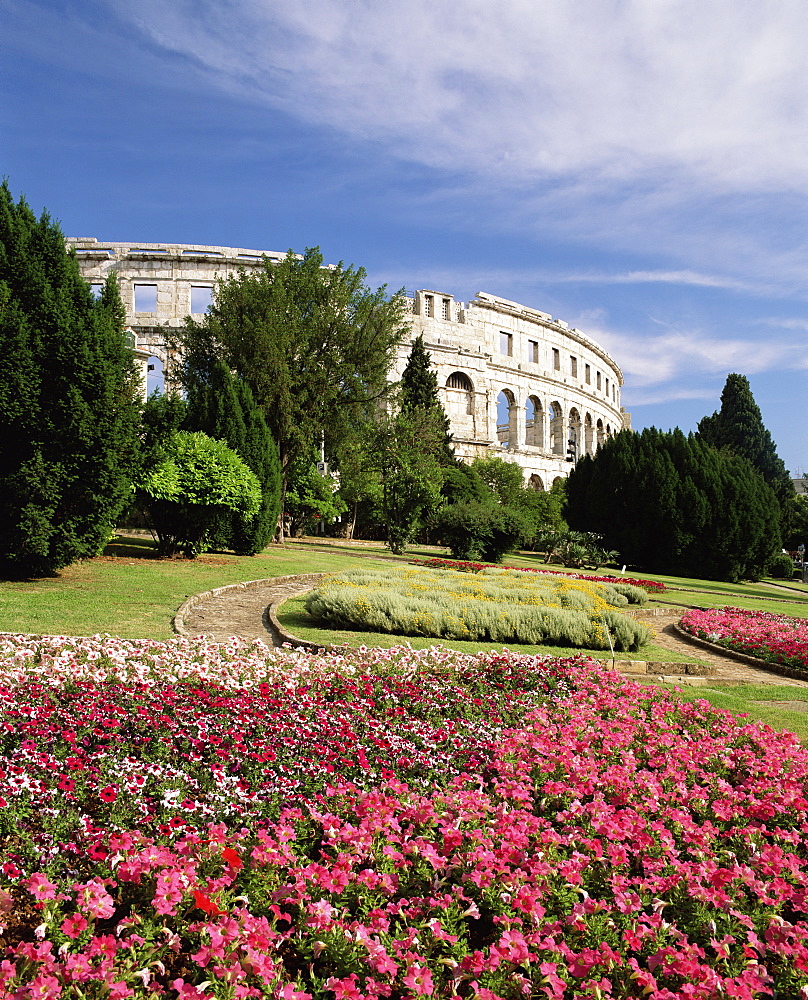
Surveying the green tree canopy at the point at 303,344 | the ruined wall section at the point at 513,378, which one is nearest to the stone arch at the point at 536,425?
the ruined wall section at the point at 513,378

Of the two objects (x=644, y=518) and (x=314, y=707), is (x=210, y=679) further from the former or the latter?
(x=644, y=518)

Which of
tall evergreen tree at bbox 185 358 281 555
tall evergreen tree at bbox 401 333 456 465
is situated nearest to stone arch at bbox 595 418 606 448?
tall evergreen tree at bbox 401 333 456 465

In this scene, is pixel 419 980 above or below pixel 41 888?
below

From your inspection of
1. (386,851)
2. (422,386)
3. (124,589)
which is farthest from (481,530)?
(422,386)

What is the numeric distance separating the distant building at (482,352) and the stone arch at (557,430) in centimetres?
10

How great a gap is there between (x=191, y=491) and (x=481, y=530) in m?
10.9

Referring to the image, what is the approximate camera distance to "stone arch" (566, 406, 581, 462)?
62.5 m

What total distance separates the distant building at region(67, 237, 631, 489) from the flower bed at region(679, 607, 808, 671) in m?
31.9

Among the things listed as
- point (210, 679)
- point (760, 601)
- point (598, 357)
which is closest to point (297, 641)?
point (210, 679)

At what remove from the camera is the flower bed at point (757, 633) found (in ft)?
31.3

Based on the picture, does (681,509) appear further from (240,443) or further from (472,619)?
(472,619)

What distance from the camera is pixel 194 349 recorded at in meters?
29.2

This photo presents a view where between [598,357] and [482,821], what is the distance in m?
72.0

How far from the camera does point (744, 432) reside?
185 feet
